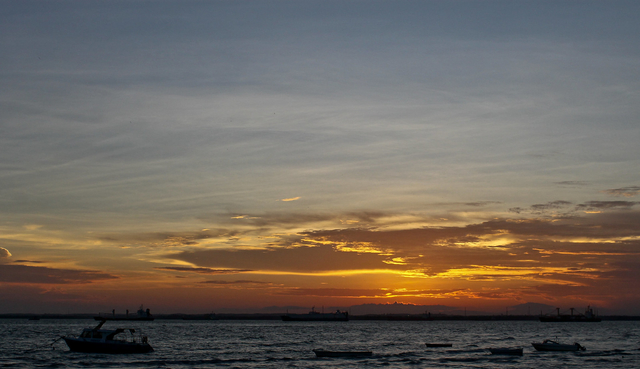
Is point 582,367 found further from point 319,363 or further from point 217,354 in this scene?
point 217,354

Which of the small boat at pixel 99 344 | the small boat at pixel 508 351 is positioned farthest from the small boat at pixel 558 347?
the small boat at pixel 99 344

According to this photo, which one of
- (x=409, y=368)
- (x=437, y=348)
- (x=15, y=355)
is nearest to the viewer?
(x=409, y=368)

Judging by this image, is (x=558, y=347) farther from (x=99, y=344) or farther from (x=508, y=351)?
(x=99, y=344)

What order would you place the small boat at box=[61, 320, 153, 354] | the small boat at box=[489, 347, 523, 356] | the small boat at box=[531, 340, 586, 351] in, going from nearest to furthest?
the small boat at box=[61, 320, 153, 354], the small boat at box=[489, 347, 523, 356], the small boat at box=[531, 340, 586, 351]

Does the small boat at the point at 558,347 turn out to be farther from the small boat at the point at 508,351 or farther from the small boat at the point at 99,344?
the small boat at the point at 99,344

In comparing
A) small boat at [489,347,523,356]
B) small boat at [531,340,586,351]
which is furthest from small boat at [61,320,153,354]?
small boat at [531,340,586,351]

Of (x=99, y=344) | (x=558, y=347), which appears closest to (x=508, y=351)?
(x=558, y=347)

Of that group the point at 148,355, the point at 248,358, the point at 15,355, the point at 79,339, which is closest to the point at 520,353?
the point at 248,358

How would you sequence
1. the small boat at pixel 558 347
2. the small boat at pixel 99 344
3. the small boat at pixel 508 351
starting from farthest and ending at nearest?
the small boat at pixel 558 347, the small boat at pixel 508 351, the small boat at pixel 99 344

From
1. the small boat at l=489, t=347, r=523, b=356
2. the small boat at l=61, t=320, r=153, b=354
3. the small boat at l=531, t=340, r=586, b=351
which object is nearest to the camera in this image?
the small boat at l=61, t=320, r=153, b=354

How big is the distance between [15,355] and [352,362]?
2569 inches

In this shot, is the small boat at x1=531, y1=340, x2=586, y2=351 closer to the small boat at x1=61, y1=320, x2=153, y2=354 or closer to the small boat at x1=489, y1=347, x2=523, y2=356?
the small boat at x1=489, y1=347, x2=523, y2=356

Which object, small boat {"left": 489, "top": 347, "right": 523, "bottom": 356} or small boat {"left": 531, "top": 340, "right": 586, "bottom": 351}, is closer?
small boat {"left": 489, "top": 347, "right": 523, "bottom": 356}

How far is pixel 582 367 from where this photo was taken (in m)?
93.8
